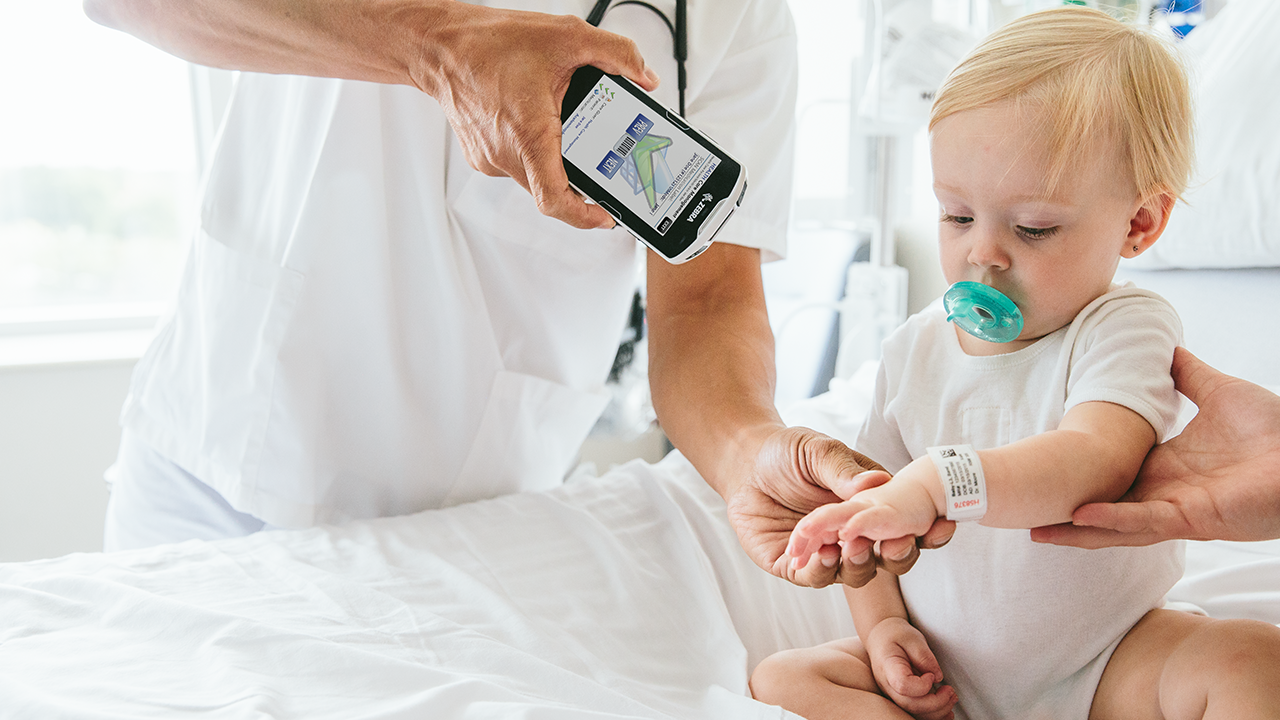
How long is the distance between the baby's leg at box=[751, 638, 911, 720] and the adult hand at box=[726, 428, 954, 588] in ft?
0.39

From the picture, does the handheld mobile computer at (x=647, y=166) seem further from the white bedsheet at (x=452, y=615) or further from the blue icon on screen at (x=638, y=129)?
the white bedsheet at (x=452, y=615)

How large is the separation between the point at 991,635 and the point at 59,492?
90.0 inches

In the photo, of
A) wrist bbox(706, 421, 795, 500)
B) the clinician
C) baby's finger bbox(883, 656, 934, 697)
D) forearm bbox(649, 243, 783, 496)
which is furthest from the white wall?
baby's finger bbox(883, 656, 934, 697)

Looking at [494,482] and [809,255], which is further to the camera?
[809,255]

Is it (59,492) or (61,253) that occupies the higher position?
(61,253)

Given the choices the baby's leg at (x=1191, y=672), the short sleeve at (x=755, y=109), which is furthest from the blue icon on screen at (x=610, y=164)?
the baby's leg at (x=1191, y=672)

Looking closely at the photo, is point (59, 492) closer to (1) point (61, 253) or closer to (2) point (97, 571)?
(1) point (61, 253)

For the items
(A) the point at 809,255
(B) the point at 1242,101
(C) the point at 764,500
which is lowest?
(A) the point at 809,255

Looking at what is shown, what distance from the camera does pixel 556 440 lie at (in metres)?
1.21

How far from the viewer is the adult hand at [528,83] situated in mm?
701

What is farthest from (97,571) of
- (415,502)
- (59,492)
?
(59,492)

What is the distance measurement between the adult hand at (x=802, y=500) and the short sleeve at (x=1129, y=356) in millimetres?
196

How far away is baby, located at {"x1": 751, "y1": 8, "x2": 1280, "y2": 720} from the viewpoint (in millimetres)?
677

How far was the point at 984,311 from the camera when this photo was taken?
2.57 ft
